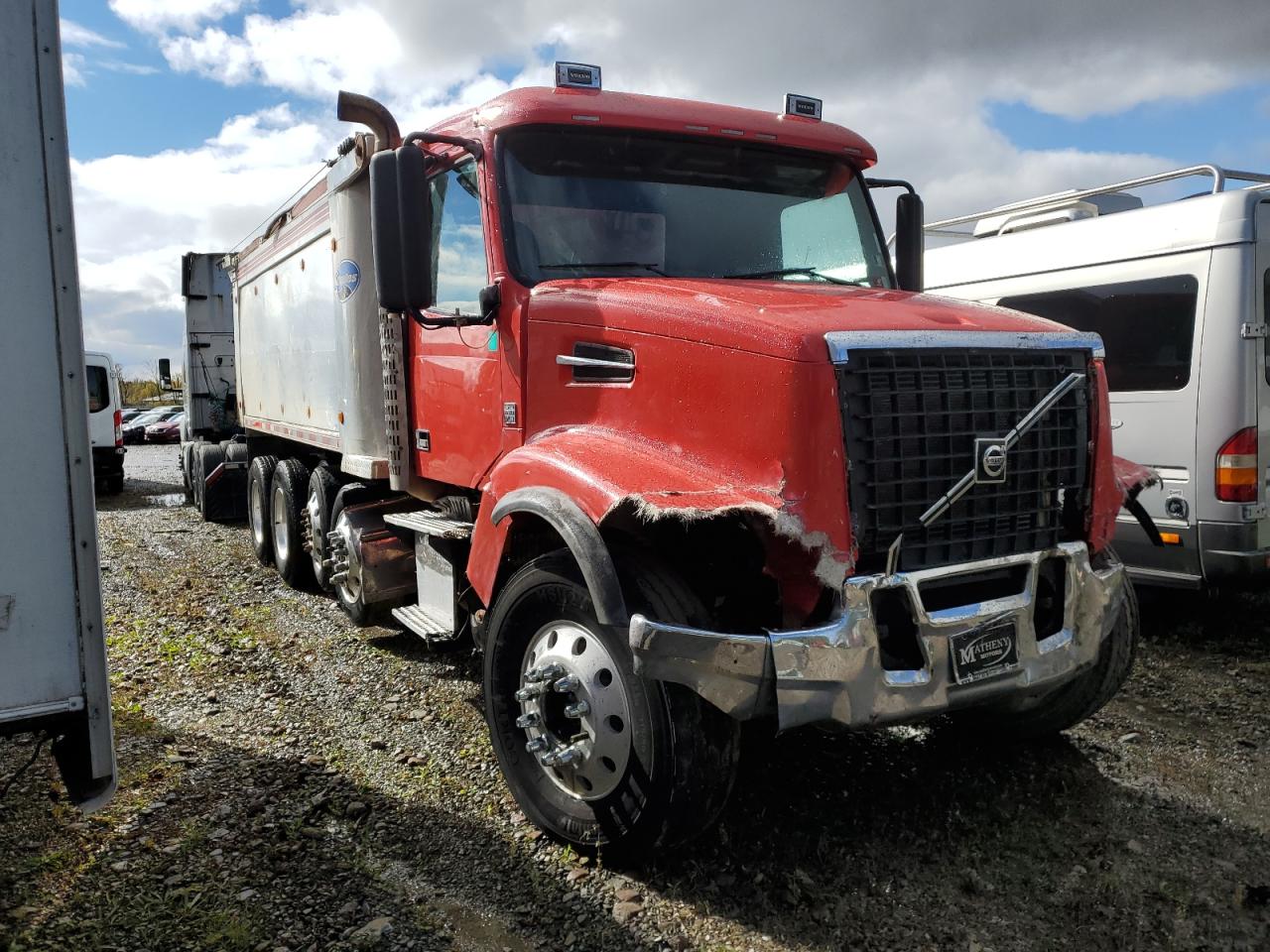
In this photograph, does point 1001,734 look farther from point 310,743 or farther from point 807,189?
point 310,743

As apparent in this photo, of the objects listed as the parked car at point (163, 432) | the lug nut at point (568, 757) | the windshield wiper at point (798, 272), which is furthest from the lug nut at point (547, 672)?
the parked car at point (163, 432)

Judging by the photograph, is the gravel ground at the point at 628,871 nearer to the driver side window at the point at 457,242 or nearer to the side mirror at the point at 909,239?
the driver side window at the point at 457,242

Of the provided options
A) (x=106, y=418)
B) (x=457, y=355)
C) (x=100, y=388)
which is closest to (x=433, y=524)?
(x=457, y=355)

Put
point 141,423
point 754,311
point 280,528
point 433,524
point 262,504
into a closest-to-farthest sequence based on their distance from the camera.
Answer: point 754,311
point 433,524
point 280,528
point 262,504
point 141,423

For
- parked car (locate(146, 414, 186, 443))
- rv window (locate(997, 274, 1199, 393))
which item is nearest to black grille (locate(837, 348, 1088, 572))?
rv window (locate(997, 274, 1199, 393))

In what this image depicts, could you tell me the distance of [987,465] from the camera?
3.31 m

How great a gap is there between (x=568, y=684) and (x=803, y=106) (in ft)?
10.6

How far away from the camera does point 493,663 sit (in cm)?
387

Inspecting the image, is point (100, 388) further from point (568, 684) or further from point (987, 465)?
point (987, 465)

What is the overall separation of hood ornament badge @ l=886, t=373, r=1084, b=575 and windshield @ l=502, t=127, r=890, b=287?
4.40 ft

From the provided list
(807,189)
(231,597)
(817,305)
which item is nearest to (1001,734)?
(817,305)

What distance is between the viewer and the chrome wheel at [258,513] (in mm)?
8880

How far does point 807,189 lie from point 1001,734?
2.72 metres

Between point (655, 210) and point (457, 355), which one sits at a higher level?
point (655, 210)
